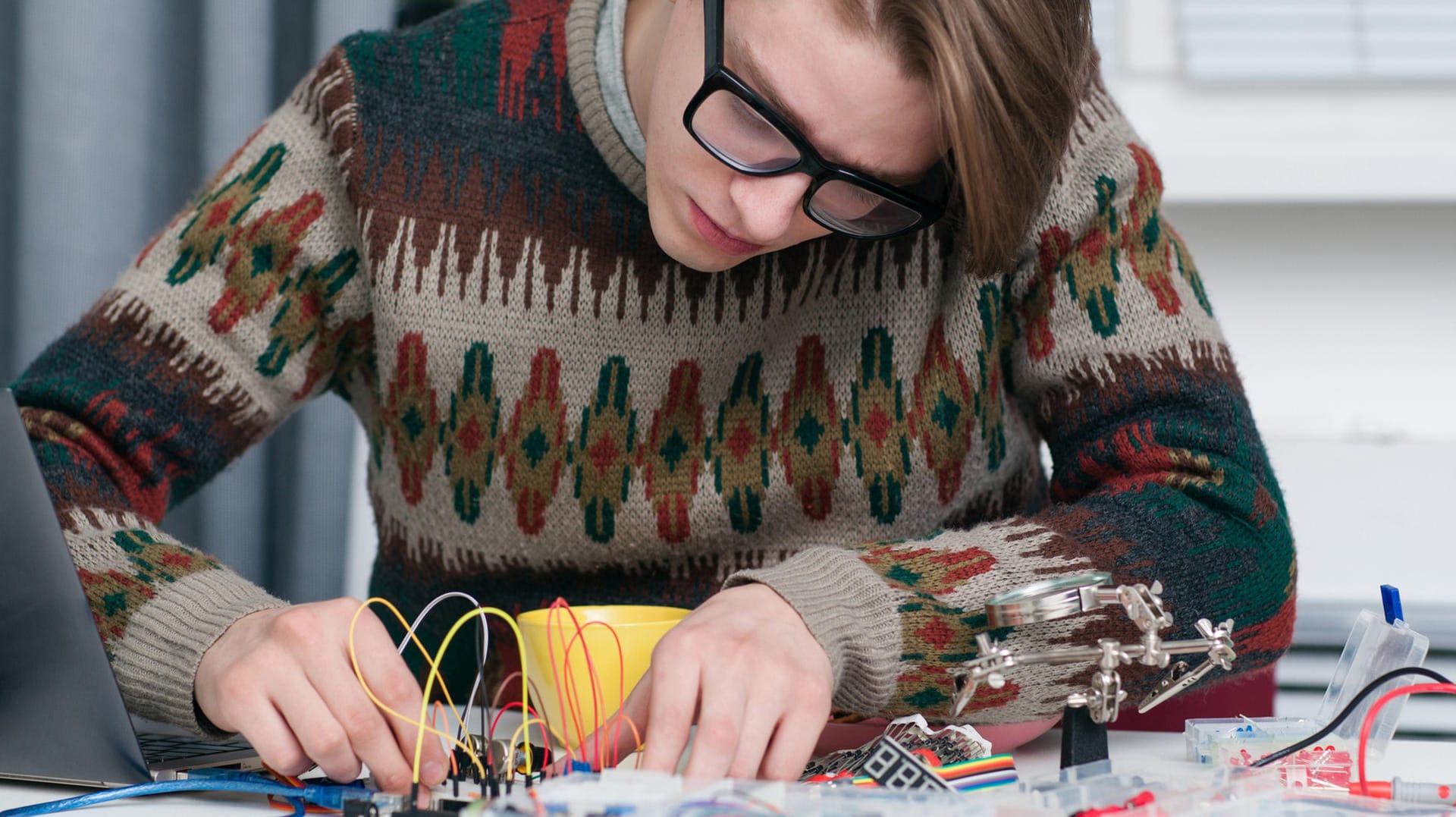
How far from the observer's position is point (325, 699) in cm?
61

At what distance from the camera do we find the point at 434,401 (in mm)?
979

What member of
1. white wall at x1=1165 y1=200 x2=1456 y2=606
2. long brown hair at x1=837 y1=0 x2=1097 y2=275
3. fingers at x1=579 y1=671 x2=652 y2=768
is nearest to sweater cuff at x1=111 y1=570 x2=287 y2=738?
fingers at x1=579 y1=671 x2=652 y2=768

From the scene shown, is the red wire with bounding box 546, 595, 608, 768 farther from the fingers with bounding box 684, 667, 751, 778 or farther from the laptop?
the laptop

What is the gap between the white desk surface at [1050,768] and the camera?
0.58m

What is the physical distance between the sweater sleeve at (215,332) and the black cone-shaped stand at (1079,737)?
60 cm

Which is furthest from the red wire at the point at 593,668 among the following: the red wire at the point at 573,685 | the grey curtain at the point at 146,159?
A: the grey curtain at the point at 146,159

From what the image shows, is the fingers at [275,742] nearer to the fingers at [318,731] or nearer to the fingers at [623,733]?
the fingers at [318,731]

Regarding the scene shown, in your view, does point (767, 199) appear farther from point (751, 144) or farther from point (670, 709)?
point (670, 709)

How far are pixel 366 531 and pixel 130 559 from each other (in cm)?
86

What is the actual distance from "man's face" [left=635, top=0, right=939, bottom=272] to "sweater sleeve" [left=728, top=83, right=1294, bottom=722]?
8.2 inches

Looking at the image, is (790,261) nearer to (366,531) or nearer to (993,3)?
(993,3)

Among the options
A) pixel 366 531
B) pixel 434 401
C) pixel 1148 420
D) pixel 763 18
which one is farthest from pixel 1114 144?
pixel 366 531

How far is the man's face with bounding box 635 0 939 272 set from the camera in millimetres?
688

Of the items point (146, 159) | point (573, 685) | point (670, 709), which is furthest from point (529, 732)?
point (146, 159)
